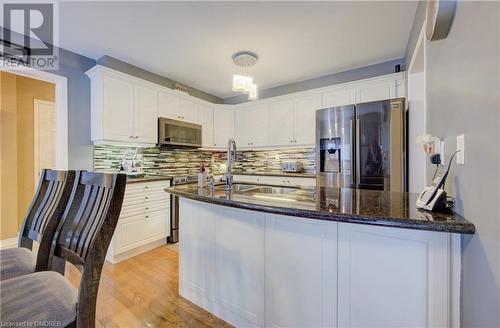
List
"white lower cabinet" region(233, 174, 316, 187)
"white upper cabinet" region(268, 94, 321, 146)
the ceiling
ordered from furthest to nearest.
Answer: "white upper cabinet" region(268, 94, 321, 146) < "white lower cabinet" region(233, 174, 316, 187) < the ceiling

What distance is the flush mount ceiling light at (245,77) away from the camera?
2.34 m

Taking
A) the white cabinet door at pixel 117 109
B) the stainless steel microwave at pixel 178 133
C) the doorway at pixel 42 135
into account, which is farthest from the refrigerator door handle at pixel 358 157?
the doorway at pixel 42 135

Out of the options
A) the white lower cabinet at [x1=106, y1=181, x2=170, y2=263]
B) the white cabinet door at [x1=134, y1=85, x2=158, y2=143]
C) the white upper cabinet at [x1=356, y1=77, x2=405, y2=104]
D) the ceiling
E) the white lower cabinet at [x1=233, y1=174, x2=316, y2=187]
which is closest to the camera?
the ceiling

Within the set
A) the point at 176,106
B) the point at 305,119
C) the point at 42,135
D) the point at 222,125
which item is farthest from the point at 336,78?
the point at 42,135

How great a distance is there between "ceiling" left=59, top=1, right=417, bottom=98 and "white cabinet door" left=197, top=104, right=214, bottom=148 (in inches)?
36.0

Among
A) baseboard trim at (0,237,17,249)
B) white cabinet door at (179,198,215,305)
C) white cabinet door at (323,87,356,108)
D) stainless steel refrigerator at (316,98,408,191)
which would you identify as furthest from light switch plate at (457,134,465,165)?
baseboard trim at (0,237,17,249)

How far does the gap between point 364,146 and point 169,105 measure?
2.81 metres

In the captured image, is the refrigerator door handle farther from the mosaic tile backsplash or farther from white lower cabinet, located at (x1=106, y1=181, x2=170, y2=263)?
white lower cabinet, located at (x1=106, y1=181, x2=170, y2=263)

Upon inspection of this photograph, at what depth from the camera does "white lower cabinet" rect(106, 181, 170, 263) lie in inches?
102

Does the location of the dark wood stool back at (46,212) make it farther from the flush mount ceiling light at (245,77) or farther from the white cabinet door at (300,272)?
the flush mount ceiling light at (245,77)

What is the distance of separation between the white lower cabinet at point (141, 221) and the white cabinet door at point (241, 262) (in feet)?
5.24

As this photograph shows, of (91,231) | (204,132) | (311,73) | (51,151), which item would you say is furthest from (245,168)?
(91,231)

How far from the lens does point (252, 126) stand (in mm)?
4172

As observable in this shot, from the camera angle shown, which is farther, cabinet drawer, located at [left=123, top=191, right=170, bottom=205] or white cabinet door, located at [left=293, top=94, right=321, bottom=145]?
white cabinet door, located at [left=293, top=94, right=321, bottom=145]
